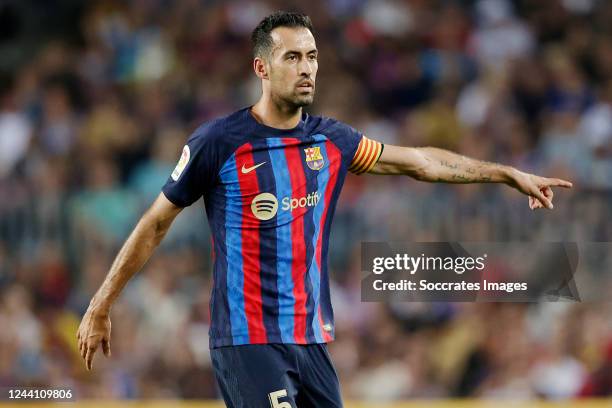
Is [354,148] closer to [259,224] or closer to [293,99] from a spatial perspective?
[293,99]

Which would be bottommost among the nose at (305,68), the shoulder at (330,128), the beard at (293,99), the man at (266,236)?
the man at (266,236)

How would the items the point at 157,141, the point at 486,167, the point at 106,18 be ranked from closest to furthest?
1. the point at 486,167
2. the point at 157,141
3. the point at 106,18

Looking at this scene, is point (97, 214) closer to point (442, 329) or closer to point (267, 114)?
point (442, 329)

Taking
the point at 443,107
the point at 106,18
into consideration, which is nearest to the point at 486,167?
the point at 443,107

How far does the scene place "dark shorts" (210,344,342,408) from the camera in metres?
4.95

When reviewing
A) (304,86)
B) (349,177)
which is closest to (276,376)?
(304,86)

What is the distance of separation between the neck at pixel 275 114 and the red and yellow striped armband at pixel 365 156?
37 centimetres

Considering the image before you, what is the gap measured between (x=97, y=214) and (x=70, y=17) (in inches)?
141

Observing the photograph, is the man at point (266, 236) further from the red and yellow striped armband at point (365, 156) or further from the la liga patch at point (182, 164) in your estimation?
the red and yellow striped armband at point (365, 156)

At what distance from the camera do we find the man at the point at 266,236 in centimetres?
504

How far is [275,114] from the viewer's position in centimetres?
524

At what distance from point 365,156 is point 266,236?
674 mm

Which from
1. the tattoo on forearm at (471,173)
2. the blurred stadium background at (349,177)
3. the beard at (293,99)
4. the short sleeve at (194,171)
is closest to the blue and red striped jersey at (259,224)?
the short sleeve at (194,171)

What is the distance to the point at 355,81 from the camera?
477 inches
